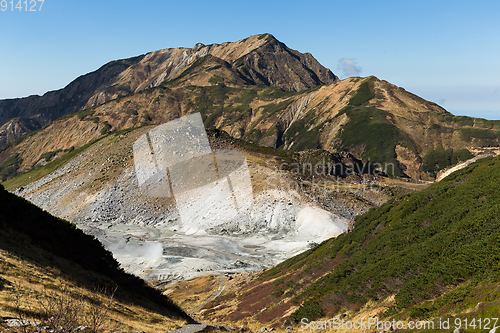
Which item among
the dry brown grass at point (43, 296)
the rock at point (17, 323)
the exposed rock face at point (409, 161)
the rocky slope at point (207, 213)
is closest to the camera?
the rock at point (17, 323)

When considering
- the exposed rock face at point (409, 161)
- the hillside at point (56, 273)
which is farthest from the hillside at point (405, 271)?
the exposed rock face at point (409, 161)

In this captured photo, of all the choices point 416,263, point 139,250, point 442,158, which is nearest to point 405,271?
point 416,263

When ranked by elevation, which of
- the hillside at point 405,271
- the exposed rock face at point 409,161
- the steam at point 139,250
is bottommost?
the steam at point 139,250

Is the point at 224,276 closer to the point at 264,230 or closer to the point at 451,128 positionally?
the point at 264,230

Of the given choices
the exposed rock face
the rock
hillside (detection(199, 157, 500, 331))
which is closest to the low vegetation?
the exposed rock face

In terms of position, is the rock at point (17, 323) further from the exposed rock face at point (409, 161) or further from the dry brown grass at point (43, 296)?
the exposed rock face at point (409, 161)
